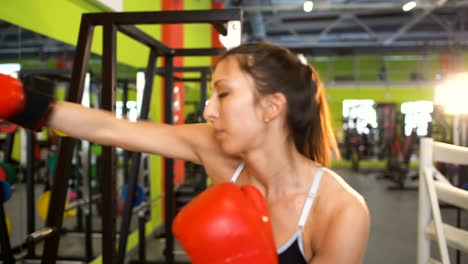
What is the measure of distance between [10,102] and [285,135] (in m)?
0.75

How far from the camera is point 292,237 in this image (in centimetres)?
123

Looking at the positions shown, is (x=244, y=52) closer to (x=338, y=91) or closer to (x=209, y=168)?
(x=209, y=168)

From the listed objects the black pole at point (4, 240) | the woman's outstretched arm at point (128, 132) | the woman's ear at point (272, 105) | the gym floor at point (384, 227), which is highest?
the woman's ear at point (272, 105)

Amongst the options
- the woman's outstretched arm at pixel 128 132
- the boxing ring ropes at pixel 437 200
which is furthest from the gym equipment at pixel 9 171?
the boxing ring ropes at pixel 437 200

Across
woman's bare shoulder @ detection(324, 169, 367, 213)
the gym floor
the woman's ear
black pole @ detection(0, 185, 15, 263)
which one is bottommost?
the gym floor

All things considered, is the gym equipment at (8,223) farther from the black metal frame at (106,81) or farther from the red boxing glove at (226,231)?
the red boxing glove at (226,231)

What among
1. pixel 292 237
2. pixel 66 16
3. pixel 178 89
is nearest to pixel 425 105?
pixel 178 89

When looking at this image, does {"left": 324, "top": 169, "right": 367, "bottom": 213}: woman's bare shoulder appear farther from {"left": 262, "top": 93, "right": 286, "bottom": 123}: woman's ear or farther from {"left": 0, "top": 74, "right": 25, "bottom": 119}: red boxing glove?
{"left": 0, "top": 74, "right": 25, "bottom": 119}: red boxing glove

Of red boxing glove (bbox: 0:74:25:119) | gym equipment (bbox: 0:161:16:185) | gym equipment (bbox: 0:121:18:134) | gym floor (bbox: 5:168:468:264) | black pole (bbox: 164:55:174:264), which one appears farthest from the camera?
black pole (bbox: 164:55:174:264)

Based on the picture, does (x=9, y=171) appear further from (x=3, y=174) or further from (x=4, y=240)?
(x=4, y=240)

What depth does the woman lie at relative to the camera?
1.17 m

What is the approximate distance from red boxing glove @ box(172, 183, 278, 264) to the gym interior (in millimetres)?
820

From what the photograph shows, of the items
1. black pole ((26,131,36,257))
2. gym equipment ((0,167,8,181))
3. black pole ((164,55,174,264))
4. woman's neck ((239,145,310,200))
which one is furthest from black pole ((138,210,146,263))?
woman's neck ((239,145,310,200))

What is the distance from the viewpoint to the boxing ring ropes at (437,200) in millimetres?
1647
